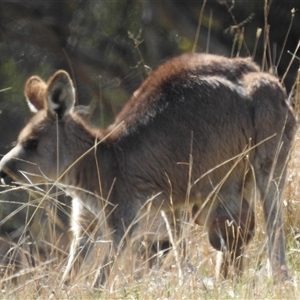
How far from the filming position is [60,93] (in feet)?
20.8

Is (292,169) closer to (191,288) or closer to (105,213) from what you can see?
(105,213)

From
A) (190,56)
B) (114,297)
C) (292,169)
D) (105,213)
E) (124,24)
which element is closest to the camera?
(114,297)

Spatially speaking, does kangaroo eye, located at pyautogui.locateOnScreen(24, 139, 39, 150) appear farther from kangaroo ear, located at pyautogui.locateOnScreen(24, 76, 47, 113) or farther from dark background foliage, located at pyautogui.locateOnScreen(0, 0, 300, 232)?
dark background foliage, located at pyautogui.locateOnScreen(0, 0, 300, 232)

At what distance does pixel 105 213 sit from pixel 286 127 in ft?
4.52

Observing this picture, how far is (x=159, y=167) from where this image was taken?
6387 mm

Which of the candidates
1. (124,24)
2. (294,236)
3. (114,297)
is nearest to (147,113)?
(294,236)

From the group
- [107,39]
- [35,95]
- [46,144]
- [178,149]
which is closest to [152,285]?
[178,149]

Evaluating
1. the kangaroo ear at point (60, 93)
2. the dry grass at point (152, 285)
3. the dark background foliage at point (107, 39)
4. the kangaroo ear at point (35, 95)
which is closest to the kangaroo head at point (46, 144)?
the kangaroo ear at point (60, 93)

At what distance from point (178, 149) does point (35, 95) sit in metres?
1.16

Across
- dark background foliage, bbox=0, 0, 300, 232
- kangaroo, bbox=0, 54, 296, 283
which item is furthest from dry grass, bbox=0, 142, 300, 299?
dark background foliage, bbox=0, 0, 300, 232

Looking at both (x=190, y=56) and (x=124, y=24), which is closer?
(x=190, y=56)

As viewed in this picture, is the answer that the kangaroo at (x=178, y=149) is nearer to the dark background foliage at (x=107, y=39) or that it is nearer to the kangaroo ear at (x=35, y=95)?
the kangaroo ear at (x=35, y=95)

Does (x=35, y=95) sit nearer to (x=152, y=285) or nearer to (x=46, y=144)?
(x=46, y=144)

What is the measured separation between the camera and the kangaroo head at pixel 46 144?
20.9 ft
